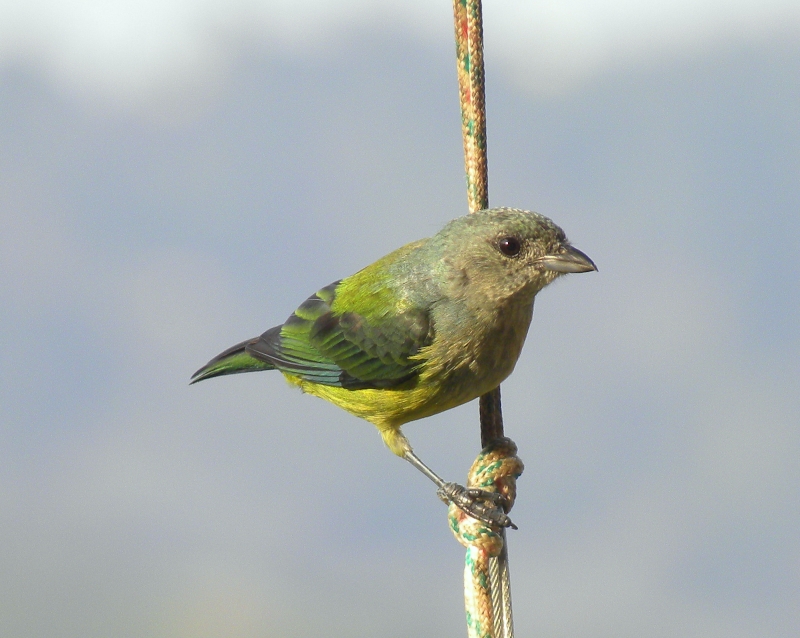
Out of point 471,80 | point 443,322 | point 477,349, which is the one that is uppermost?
point 471,80

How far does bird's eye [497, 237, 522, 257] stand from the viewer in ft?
14.0

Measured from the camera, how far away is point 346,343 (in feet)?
15.9

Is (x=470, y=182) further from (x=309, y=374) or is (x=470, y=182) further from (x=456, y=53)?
(x=309, y=374)

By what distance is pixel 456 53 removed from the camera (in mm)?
3816

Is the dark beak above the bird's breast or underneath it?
above

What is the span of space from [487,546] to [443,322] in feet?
3.60

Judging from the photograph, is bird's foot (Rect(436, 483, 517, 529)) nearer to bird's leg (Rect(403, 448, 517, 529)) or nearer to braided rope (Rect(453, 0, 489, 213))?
bird's leg (Rect(403, 448, 517, 529))

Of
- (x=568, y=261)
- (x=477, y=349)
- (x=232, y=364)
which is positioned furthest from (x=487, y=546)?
(x=232, y=364)

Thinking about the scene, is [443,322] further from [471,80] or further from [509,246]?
[471,80]

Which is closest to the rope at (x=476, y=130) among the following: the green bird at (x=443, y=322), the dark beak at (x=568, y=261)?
the green bird at (x=443, y=322)

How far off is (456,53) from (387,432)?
190 centimetres

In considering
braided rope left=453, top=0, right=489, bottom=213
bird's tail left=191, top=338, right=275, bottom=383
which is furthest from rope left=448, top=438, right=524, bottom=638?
bird's tail left=191, top=338, right=275, bottom=383

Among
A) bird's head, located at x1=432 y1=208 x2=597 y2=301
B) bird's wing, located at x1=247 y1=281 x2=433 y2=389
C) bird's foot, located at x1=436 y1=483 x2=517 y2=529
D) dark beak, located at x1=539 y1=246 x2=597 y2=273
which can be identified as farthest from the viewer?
bird's wing, located at x1=247 y1=281 x2=433 y2=389

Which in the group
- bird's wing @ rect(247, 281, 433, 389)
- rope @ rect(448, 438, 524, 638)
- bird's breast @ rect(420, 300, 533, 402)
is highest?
bird's wing @ rect(247, 281, 433, 389)
